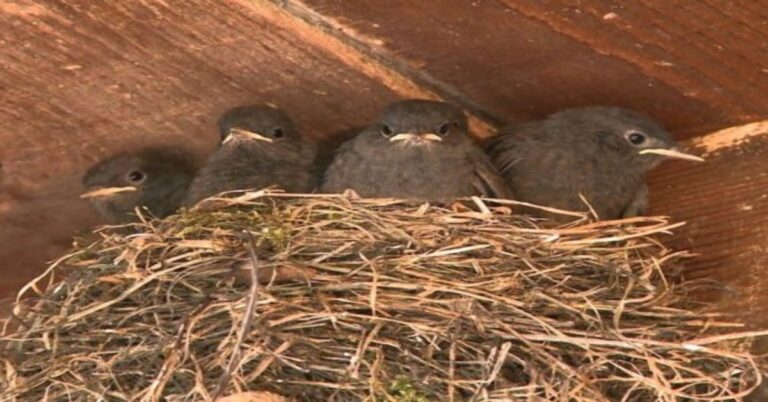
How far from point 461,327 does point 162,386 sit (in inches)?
25.4

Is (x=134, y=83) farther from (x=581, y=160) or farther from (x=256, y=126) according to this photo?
(x=581, y=160)

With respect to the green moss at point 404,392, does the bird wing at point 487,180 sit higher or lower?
higher

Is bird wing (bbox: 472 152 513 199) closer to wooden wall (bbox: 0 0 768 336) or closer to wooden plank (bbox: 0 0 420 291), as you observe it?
wooden wall (bbox: 0 0 768 336)

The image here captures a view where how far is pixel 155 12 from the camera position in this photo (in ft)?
12.8

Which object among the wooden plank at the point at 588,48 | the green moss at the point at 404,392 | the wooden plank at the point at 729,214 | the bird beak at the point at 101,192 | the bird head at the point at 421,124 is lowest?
the bird beak at the point at 101,192

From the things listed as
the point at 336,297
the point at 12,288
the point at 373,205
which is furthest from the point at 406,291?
the point at 12,288

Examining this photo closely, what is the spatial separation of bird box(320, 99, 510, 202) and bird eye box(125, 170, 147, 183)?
1.92 feet

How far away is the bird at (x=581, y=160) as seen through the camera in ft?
14.5

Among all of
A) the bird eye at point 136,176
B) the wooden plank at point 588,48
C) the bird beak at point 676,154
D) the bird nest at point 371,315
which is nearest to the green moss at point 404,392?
the bird nest at point 371,315

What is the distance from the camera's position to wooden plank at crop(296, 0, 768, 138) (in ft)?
12.4

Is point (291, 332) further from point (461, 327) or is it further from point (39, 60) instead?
point (39, 60)

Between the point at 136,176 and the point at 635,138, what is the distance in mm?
1433

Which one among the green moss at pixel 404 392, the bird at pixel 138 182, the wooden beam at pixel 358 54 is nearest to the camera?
the green moss at pixel 404 392

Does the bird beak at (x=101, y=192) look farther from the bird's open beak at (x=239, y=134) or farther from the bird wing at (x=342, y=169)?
the bird wing at (x=342, y=169)
